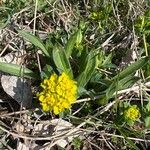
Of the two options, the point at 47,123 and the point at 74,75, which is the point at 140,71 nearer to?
the point at 74,75

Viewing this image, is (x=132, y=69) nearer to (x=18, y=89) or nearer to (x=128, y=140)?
(x=128, y=140)

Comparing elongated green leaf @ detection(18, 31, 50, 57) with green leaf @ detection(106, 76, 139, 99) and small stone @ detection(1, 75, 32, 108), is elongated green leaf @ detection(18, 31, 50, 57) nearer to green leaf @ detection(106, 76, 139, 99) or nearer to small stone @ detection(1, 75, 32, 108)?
small stone @ detection(1, 75, 32, 108)

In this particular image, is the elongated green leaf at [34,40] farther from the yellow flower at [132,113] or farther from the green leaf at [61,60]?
the yellow flower at [132,113]

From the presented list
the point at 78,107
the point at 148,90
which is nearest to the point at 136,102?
the point at 148,90

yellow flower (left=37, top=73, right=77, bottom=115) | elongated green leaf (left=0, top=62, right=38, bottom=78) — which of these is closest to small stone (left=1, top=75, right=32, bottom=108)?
elongated green leaf (left=0, top=62, right=38, bottom=78)

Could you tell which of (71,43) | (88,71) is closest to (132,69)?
(88,71)
